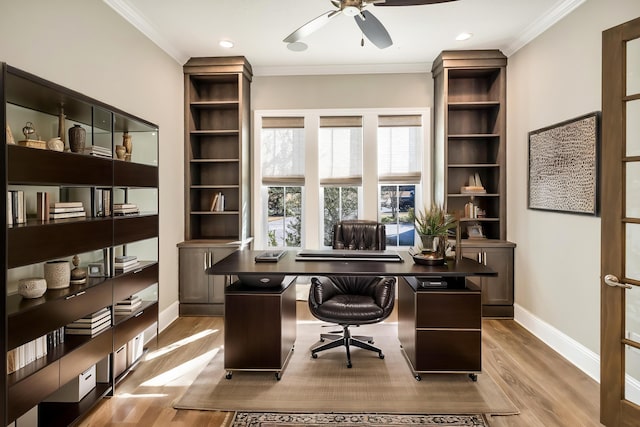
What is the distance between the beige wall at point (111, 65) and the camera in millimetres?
2020

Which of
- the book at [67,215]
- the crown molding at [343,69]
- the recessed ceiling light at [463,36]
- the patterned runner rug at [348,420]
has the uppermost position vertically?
the recessed ceiling light at [463,36]

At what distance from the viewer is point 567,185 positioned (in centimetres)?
293

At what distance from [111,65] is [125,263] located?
5.21 feet

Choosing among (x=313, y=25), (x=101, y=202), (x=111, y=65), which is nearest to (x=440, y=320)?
(x=313, y=25)

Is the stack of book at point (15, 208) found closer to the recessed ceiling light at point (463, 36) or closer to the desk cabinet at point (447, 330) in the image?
the desk cabinet at point (447, 330)

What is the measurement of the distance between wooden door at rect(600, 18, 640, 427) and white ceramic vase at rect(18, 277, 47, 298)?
307 cm

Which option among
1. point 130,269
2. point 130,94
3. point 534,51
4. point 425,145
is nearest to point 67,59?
point 130,94

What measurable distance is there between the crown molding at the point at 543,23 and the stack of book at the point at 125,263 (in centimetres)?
400

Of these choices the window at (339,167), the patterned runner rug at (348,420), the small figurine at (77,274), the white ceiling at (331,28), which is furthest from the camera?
the window at (339,167)

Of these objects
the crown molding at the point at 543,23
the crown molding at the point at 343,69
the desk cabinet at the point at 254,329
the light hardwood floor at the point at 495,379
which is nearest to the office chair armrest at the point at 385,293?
the desk cabinet at the point at 254,329

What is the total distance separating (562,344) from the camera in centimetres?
298

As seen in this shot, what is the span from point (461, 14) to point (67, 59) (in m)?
3.14

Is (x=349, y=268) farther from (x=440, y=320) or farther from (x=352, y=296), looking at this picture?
(x=440, y=320)

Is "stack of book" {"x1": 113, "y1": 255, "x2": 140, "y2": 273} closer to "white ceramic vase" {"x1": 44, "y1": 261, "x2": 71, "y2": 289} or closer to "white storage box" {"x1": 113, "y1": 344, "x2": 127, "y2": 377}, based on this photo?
"white ceramic vase" {"x1": 44, "y1": 261, "x2": 71, "y2": 289}
